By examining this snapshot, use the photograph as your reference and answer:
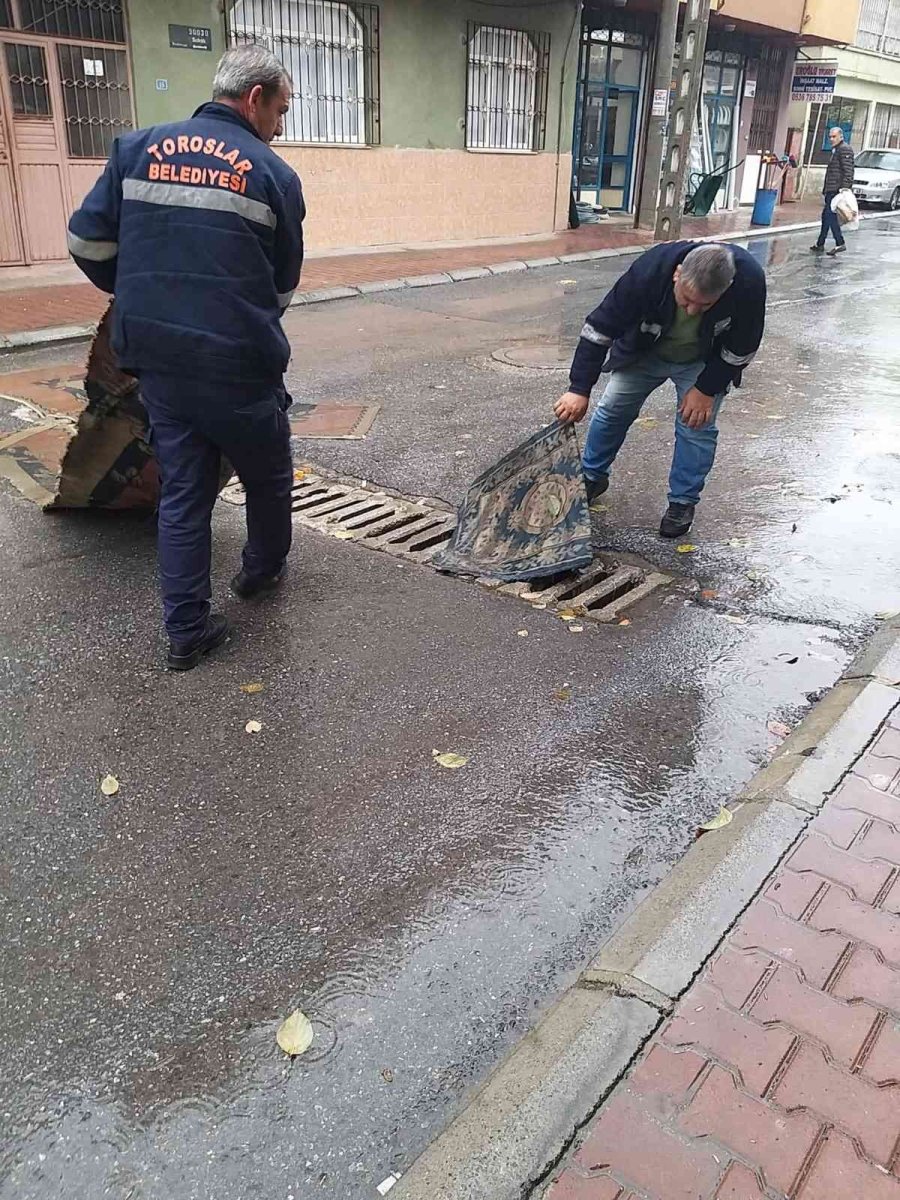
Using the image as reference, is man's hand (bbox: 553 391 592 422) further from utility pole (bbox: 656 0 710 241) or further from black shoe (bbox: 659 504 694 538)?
utility pole (bbox: 656 0 710 241)

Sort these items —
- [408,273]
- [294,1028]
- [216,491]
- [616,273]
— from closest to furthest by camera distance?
1. [294,1028]
2. [216,491]
3. [408,273]
4. [616,273]

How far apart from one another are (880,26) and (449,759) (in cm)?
3989

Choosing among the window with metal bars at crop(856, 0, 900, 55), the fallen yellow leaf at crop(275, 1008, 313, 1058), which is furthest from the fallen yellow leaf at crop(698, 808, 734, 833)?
the window with metal bars at crop(856, 0, 900, 55)

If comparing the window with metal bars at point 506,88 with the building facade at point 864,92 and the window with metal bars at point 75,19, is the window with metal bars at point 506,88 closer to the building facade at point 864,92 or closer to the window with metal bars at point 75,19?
the window with metal bars at point 75,19

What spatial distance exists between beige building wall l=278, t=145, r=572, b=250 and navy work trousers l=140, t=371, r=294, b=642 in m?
11.4

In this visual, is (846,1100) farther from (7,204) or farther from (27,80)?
(27,80)

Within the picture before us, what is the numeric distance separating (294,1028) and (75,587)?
2.66m

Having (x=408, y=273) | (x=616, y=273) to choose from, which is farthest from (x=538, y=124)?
(x=408, y=273)

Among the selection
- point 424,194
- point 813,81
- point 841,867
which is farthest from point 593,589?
point 813,81

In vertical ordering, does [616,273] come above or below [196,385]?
below

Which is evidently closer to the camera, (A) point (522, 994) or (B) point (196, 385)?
(A) point (522, 994)

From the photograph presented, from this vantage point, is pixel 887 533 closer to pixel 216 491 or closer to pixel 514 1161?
pixel 216 491

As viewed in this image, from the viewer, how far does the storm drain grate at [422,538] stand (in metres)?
4.39

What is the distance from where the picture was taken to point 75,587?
4.35 metres
